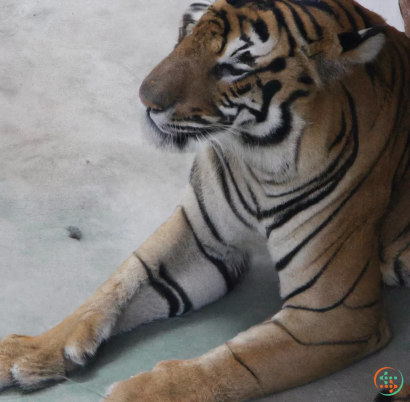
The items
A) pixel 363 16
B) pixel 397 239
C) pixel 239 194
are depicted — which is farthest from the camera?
pixel 397 239

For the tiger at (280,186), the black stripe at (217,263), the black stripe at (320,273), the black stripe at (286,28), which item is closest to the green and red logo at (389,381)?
the tiger at (280,186)

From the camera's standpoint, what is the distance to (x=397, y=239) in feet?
7.88

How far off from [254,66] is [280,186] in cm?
41

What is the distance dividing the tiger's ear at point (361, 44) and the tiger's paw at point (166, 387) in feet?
3.26

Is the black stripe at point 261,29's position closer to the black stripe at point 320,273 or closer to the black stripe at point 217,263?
the black stripe at point 320,273

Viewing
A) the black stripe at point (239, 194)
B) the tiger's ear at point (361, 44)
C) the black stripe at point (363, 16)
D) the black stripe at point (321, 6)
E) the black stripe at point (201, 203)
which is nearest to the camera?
the tiger's ear at point (361, 44)

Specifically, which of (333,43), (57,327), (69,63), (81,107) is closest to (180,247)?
(57,327)

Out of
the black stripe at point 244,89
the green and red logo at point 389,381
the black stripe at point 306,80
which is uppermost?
the black stripe at point 244,89

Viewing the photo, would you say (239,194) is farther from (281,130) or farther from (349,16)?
(349,16)

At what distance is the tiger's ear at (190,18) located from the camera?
2014 mm

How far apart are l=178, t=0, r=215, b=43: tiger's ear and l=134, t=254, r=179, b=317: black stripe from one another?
0.82 meters

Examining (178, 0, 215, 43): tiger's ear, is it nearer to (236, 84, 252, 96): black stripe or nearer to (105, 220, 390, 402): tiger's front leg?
(236, 84, 252, 96): black stripe

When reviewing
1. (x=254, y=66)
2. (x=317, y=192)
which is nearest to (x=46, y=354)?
(x=317, y=192)

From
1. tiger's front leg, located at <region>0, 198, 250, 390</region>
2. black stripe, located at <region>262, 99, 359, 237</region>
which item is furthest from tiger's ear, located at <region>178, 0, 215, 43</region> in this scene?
tiger's front leg, located at <region>0, 198, 250, 390</region>
